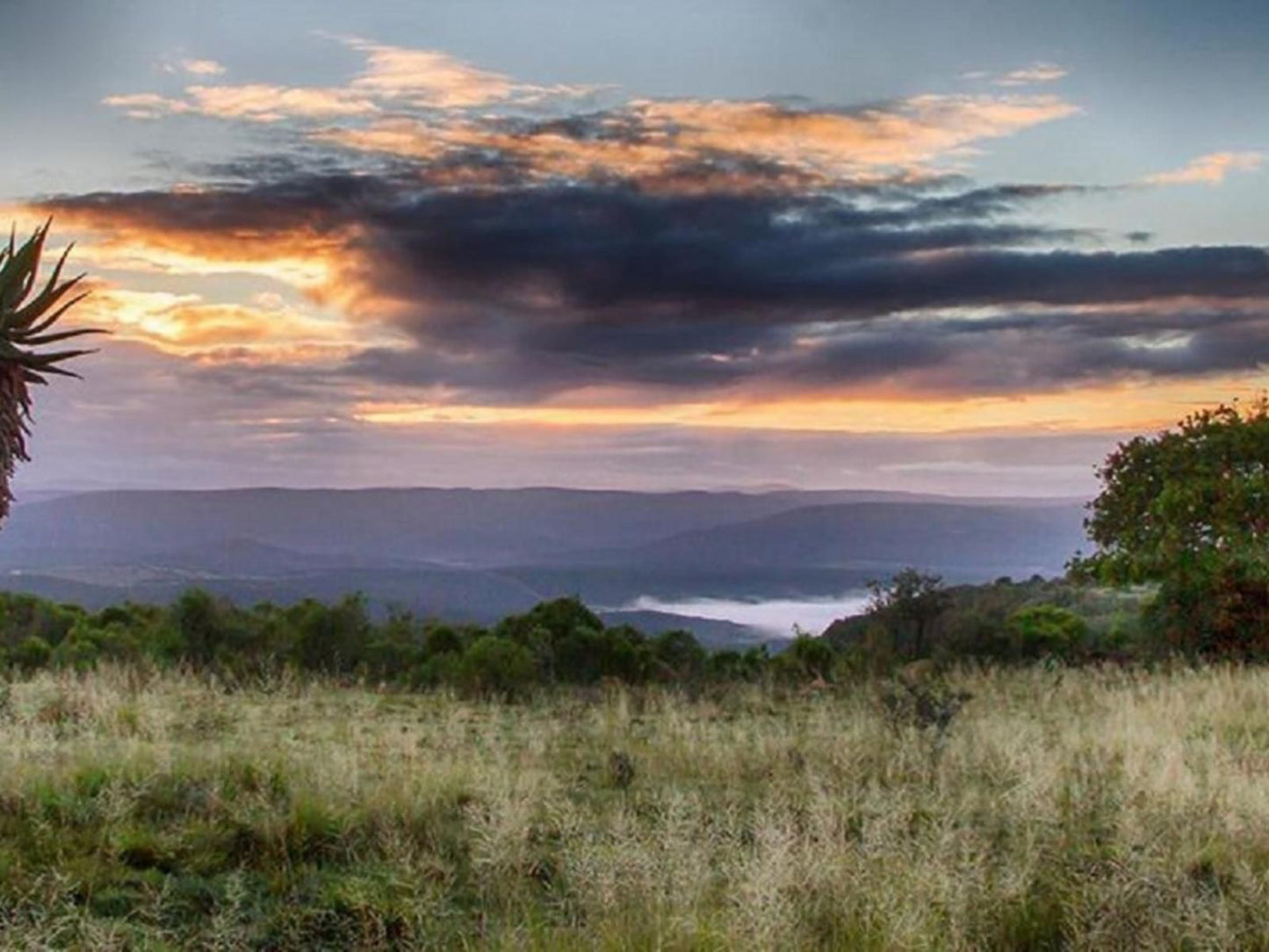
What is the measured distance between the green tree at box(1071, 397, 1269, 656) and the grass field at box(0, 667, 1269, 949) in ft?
30.5

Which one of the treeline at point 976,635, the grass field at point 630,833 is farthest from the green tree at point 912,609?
the grass field at point 630,833

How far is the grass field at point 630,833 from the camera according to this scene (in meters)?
8.23

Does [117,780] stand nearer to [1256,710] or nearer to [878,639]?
[1256,710]

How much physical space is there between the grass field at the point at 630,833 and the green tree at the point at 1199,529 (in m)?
9.31

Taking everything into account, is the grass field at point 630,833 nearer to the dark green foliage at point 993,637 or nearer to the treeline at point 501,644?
the treeline at point 501,644

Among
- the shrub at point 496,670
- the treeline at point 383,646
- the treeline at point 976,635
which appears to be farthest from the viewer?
the treeline at point 976,635

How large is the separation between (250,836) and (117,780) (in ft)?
3.99

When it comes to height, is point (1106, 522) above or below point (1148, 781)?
above

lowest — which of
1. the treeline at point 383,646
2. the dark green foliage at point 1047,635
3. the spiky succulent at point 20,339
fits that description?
the treeline at point 383,646

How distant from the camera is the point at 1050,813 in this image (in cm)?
1108

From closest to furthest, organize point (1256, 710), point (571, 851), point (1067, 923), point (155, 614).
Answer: point (1067, 923), point (571, 851), point (1256, 710), point (155, 614)

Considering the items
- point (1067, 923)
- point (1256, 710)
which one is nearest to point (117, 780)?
point (1067, 923)

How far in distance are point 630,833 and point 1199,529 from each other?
62.7 ft

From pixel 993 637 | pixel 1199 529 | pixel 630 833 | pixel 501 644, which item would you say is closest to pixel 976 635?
pixel 993 637
